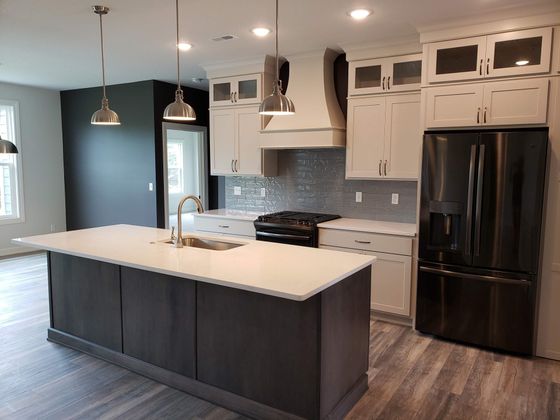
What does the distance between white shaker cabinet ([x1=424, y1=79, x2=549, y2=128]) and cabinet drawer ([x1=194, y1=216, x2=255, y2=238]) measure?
210 centimetres

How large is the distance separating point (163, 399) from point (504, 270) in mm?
2582

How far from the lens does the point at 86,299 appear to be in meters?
3.18

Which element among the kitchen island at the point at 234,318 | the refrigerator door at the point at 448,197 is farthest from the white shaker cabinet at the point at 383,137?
the kitchen island at the point at 234,318

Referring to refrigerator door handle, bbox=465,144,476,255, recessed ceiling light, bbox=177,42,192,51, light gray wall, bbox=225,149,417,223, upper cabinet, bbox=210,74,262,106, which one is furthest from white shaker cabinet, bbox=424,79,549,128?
recessed ceiling light, bbox=177,42,192,51

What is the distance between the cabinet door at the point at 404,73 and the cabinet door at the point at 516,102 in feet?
2.31

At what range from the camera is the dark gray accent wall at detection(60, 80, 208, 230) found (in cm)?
590

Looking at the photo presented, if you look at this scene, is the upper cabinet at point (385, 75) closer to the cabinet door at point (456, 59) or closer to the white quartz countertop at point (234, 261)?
the cabinet door at point (456, 59)

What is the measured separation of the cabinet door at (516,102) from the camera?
122 inches

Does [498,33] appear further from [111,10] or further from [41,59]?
[41,59]

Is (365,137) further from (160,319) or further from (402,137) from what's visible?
(160,319)

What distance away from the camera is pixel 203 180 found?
6.98 m

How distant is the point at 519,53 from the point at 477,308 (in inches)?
76.8

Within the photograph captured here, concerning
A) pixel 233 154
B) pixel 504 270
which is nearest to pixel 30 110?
pixel 233 154

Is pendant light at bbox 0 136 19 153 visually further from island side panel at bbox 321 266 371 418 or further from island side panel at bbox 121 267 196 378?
island side panel at bbox 321 266 371 418
